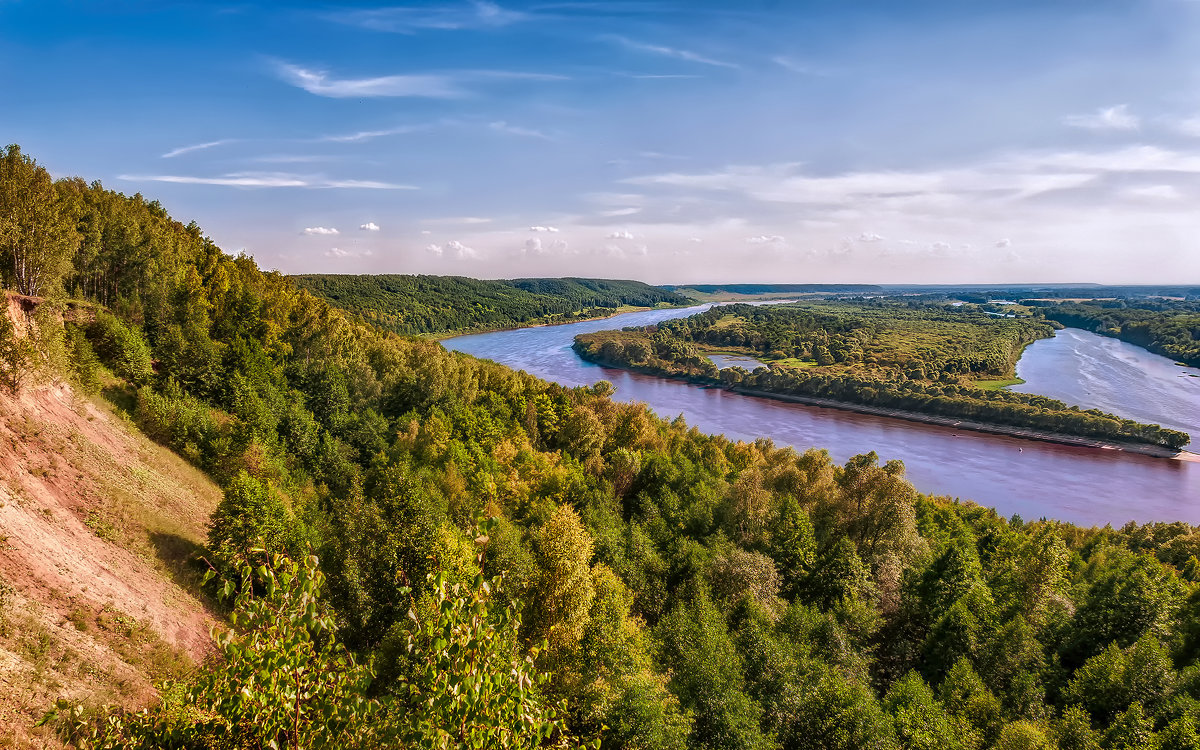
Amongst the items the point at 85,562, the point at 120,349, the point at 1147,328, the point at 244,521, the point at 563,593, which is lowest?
the point at 563,593

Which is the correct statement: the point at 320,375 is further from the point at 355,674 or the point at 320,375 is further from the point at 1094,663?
the point at 1094,663

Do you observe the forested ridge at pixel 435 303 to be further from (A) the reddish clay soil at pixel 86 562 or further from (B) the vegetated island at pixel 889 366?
(A) the reddish clay soil at pixel 86 562

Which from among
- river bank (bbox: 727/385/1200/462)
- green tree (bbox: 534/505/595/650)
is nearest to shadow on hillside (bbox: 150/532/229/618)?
green tree (bbox: 534/505/595/650)

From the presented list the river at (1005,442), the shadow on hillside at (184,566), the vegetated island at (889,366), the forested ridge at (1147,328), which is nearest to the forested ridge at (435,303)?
the river at (1005,442)

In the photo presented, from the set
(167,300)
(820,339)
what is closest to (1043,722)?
(167,300)

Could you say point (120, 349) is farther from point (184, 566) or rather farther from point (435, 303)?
point (435, 303)

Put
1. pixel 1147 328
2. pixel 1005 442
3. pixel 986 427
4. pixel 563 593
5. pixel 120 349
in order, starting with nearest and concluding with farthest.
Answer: pixel 563 593, pixel 120 349, pixel 1005 442, pixel 986 427, pixel 1147 328

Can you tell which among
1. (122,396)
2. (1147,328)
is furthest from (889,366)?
(122,396)
